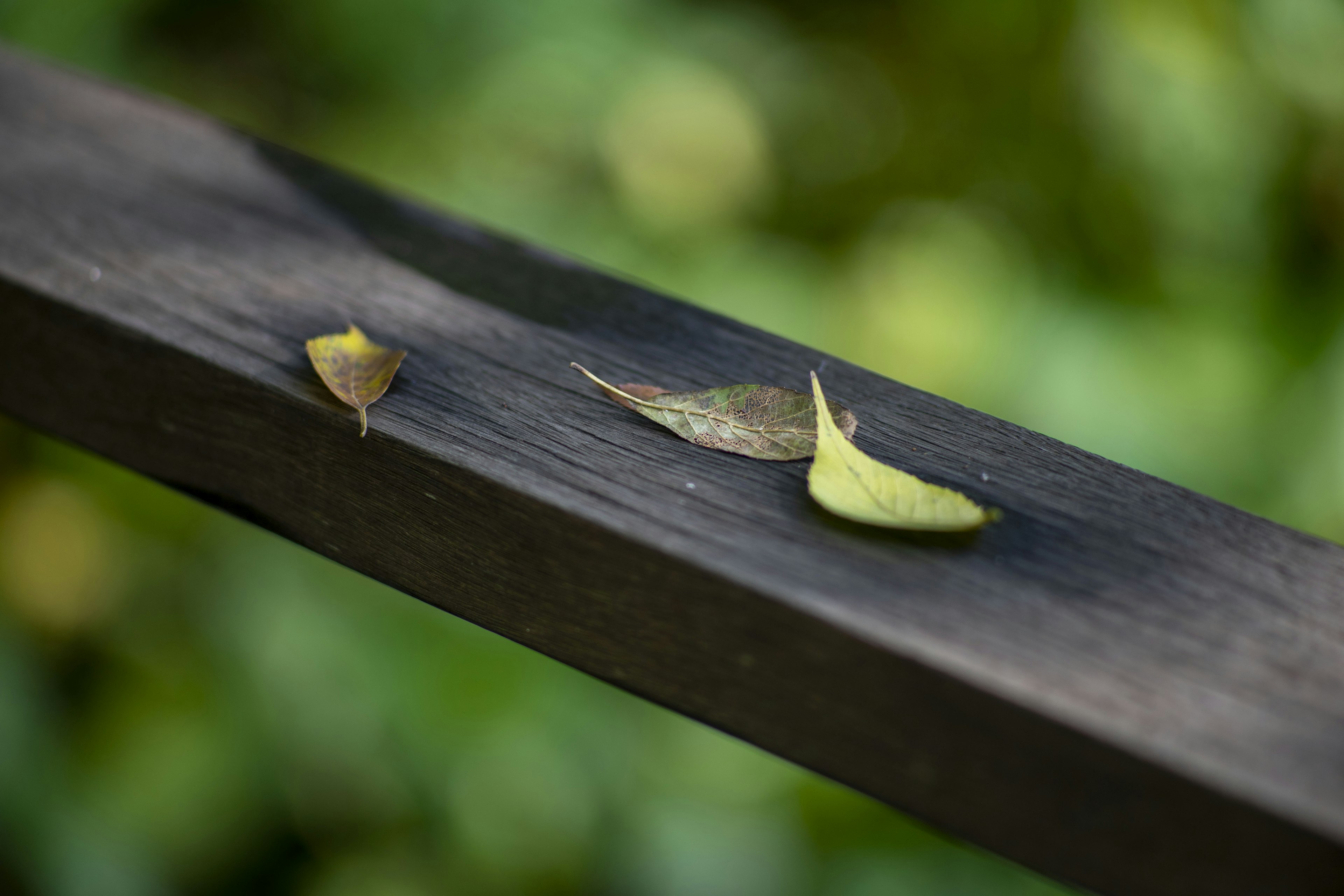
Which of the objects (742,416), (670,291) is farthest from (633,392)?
(670,291)

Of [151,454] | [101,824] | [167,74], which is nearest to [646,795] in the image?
[101,824]

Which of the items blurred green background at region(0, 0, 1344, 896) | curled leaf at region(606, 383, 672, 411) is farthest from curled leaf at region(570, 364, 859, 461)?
blurred green background at region(0, 0, 1344, 896)

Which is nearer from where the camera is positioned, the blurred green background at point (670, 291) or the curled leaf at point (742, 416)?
the curled leaf at point (742, 416)

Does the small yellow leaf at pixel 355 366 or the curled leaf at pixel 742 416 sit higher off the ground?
the curled leaf at pixel 742 416

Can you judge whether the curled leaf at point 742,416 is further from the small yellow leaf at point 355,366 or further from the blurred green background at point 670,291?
the blurred green background at point 670,291

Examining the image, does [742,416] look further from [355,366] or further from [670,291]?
[670,291]

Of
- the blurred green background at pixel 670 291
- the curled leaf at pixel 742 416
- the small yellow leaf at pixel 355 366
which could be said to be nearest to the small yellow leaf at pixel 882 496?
the curled leaf at pixel 742 416
